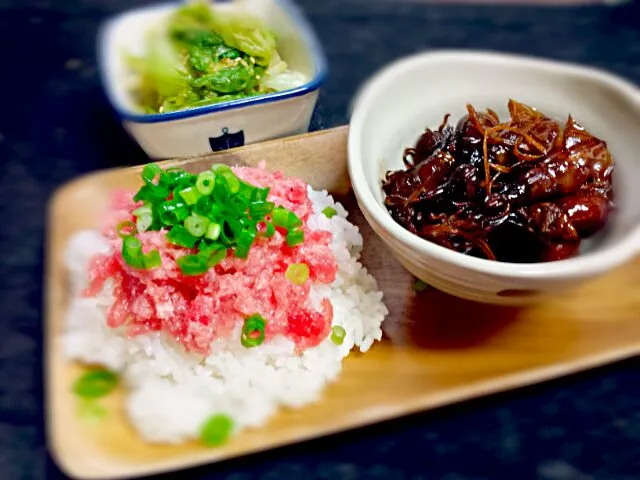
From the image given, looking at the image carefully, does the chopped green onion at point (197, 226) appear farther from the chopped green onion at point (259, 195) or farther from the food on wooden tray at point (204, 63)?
the food on wooden tray at point (204, 63)

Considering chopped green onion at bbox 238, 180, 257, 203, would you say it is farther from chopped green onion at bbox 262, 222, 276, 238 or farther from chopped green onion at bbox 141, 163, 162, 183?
chopped green onion at bbox 141, 163, 162, 183

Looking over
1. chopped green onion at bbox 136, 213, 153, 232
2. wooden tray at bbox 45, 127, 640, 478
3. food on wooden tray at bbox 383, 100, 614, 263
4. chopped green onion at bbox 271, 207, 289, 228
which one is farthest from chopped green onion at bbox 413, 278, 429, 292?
chopped green onion at bbox 136, 213, 153, 232

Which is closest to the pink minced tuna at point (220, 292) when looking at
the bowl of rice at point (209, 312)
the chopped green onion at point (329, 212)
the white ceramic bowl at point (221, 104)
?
the bowl of rice at point (209, 312)

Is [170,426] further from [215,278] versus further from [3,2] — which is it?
[3,2]

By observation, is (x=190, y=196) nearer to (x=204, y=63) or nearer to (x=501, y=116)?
(x=204, y=63)

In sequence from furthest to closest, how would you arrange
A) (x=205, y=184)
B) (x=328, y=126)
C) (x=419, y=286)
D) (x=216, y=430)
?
1. (x=328, y=126)
2. (x=419, y=286)
3. (x=205, y=184)
4. (x=216, y=430)

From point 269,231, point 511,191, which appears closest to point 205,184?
point 269,231

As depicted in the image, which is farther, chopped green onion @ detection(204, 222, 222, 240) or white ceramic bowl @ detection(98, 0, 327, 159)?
white ceramic bowl @ detection(98, 0, 327, 159)
